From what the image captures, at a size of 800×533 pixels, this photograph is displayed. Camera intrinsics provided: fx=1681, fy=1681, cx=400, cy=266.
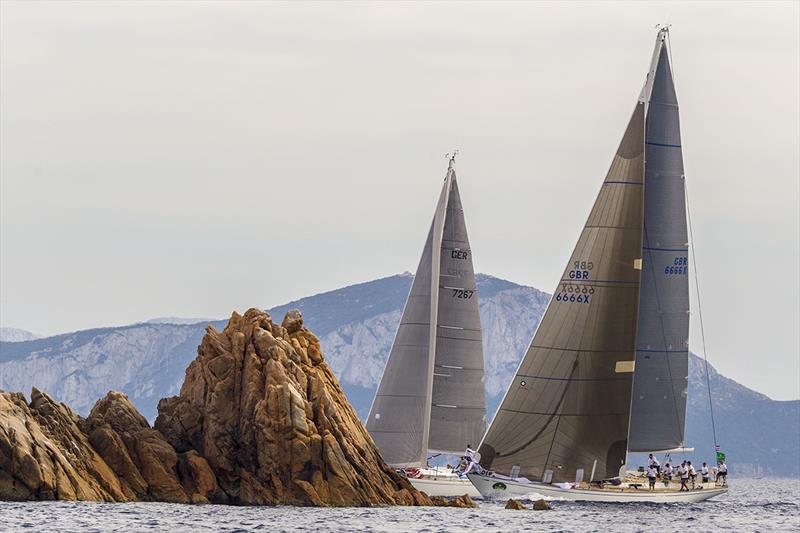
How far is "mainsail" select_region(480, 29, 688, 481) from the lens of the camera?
64375mm

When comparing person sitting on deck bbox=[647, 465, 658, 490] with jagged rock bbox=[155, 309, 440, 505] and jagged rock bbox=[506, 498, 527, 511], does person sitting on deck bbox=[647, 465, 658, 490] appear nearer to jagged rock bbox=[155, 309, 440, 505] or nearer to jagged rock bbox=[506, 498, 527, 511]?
jagged rock bbox=[506, 498, 527, 511]

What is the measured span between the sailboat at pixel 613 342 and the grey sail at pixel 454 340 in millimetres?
12822

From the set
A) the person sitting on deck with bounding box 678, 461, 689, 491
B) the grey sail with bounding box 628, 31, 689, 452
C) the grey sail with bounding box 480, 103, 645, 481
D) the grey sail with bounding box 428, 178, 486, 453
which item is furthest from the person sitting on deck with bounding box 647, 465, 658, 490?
the grey sail with bounding box 428, 178, 486, 453

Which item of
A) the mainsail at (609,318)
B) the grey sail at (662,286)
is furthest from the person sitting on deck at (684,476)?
the mainsail at (609,318)

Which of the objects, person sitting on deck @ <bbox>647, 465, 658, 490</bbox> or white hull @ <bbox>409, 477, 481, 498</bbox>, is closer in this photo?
person sitting on deck @ <bbox>647, 465, 658, 490</bbox>

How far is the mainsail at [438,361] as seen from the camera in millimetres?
79812

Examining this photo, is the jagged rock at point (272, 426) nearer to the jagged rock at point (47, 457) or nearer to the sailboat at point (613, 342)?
the jagged rock at point (47, 457)

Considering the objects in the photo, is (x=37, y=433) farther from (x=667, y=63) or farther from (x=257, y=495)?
(x=667, y=63)

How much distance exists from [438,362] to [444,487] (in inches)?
248

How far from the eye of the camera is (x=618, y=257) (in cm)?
6450

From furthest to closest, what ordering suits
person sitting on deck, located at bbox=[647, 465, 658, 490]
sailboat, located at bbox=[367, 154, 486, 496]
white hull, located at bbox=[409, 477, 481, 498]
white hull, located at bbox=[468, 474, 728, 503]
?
sailboat, located at bbox=[367, 154, 486, 496], white hull, located at bbox=[409, 477, 481, 498], person sitting on deck, located at bbox=[647, 465, 658, 490], white hull, located at bbox=[468, 474, 728, 503]

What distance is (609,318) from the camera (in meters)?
64.5

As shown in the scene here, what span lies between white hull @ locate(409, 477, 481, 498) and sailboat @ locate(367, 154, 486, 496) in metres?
2.22

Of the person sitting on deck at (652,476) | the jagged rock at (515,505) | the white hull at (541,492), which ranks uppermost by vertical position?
the person sitting on deck at (652,476)
